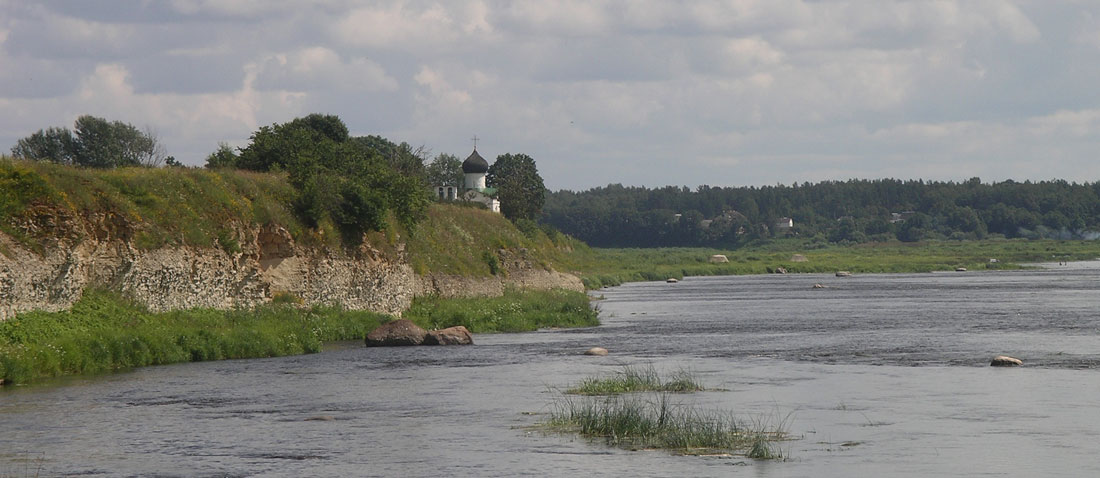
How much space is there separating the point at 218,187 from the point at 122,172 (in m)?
5.19

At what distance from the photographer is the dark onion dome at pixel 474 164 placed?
564ft

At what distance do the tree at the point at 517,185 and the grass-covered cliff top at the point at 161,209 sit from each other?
82.1m

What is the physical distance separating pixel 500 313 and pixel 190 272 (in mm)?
21114

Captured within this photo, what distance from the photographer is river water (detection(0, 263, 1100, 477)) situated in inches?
990

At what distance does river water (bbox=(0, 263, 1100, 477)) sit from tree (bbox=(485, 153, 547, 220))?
100407 millimetres

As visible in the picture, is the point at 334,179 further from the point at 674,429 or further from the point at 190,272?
the point at 674,429

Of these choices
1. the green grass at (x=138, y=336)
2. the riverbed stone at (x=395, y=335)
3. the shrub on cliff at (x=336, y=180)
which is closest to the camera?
the green grass at (x=138, y=336)

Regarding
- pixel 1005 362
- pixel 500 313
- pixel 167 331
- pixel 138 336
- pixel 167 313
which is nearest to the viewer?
pixel 1005 362

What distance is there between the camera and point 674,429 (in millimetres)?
28078

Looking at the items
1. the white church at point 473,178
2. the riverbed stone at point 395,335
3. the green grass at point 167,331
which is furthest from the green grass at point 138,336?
the white church at point 473,178

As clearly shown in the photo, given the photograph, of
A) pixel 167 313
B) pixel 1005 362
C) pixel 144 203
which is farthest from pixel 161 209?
pixel 1005 362

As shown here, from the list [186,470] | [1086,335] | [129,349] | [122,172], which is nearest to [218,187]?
[122,172]

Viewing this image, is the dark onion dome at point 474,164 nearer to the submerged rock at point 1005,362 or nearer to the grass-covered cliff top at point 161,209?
the grass-covered cliff top at point 161,209

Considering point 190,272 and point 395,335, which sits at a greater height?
point 190,272
